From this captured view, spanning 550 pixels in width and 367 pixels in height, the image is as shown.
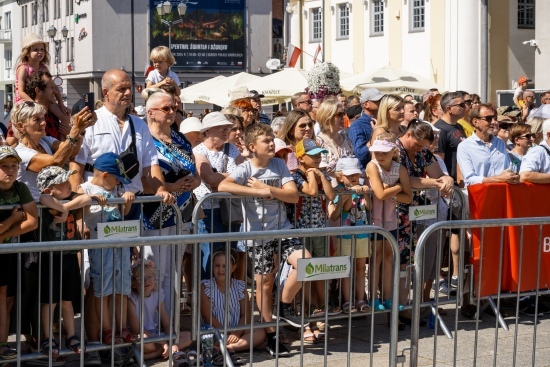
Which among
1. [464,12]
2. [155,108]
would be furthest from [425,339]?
[464,12]

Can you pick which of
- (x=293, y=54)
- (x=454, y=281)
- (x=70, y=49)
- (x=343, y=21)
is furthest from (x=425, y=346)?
(x=70, y=49)

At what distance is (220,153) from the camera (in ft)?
30.0

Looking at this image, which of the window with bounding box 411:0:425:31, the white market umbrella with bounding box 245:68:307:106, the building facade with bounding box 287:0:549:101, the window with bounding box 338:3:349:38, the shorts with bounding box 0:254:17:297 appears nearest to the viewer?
the shorts with bounding box 0:254:17:297

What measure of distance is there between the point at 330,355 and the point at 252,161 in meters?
1.67

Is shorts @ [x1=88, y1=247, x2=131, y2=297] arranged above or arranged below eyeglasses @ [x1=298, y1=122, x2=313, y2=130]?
below

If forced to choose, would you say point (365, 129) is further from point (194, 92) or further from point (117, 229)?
point (194, 92)

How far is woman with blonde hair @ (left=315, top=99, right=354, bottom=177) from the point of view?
32.0 feet

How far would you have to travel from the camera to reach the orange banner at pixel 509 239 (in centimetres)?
895

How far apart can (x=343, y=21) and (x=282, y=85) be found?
24012 millimetres

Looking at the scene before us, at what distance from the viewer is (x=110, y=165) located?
25.3ft

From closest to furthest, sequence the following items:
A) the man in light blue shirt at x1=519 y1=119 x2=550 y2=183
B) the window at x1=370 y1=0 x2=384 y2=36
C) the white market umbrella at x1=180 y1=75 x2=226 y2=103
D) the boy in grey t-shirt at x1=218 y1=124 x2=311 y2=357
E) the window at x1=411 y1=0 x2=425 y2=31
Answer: the boy in grey t-shirt at x1=218 y1=124 x2=311 y2=357
the man in light blue shirt at x1=519 y1=119 x2=550 y2=183
the white market umbrella at x1=180 y1=75 x2=226 y2=103
the window at x1=411 y1=0 x2=425 y2=31
the window at x1=370 y1=0 x2=384 y2=36

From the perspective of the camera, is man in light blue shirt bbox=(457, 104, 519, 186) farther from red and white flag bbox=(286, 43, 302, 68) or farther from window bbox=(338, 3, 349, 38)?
window bbox=(338, 3, 349, 38)

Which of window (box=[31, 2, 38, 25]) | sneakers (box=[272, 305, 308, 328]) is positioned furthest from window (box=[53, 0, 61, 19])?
sneakers (box=[272, 305, 308, 328])

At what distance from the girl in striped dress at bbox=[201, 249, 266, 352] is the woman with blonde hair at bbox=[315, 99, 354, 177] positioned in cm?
207
